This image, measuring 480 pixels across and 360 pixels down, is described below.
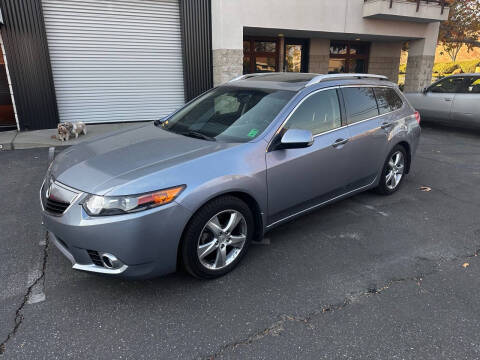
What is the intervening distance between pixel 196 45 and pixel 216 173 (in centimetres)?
884

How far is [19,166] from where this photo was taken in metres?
6.32

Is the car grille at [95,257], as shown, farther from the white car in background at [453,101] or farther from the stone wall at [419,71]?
the stone wall at [419,71]

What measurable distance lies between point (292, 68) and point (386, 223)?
11.4 metres

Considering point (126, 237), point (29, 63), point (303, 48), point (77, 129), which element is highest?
point (303, 48)

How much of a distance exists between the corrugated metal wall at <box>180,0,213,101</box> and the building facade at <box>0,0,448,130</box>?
0.03 meters

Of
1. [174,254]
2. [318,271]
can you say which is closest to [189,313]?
[174,254]

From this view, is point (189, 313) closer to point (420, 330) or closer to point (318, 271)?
point (318, 271)

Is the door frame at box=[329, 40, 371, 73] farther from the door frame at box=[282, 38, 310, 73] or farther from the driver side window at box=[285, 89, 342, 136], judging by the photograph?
the driver side window at box=[285, 89, 342, 136]

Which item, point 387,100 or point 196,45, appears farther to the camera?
point 196,45

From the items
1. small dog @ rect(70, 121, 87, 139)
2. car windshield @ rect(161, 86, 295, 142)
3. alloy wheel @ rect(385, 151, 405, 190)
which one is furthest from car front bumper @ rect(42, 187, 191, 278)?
small dog @ rect(70, 121, 87, 139)

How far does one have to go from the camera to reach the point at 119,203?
8.02 feet

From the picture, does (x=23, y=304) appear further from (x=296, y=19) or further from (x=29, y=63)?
(x=296, y=19)

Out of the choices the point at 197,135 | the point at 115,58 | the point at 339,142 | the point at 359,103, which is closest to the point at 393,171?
the point at 359,103

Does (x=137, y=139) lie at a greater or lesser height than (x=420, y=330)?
greater
